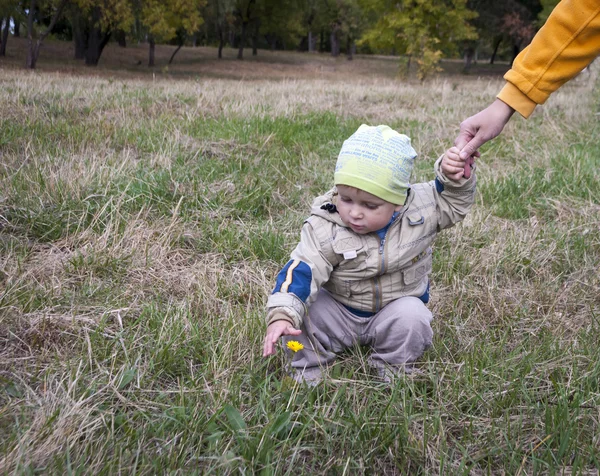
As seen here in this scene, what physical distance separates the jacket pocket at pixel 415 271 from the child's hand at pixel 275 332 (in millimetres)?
623

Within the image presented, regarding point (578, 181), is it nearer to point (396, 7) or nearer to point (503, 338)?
point (503, 338)

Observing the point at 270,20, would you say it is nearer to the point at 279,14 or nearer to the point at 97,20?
the point at 279,14

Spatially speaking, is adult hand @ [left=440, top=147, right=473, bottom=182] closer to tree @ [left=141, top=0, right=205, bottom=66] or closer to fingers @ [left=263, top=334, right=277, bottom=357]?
fingers @ [left=263, top=334, right=277, bottom=357]

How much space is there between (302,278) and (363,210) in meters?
0.38

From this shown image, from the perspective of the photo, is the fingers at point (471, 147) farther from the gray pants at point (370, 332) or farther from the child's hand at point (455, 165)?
the gray pants at point (370, 332)

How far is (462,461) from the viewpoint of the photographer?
5.89 ft

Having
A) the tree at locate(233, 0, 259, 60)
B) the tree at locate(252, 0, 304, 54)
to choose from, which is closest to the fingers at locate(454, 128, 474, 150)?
the tree at locate(233, 0, 259, 60)

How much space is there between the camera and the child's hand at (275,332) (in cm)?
207

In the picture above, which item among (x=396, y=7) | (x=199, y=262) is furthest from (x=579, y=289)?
(x=396, y=7)

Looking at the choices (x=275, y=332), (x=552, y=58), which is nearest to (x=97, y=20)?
(x=552, y=58)

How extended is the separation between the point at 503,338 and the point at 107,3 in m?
21.6

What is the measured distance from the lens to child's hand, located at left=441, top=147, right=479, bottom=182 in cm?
234

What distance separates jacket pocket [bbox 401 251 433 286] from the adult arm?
20.9 inches

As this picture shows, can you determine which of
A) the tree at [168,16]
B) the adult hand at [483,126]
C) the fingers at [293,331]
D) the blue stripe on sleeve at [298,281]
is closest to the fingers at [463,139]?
the adult hand at [483,126]
